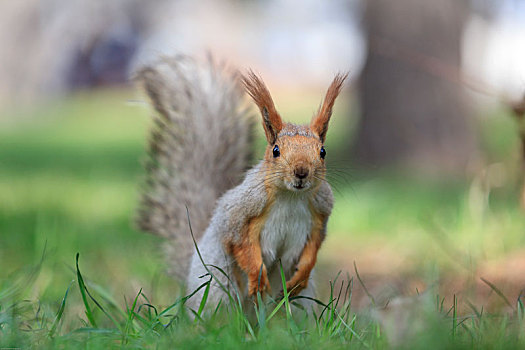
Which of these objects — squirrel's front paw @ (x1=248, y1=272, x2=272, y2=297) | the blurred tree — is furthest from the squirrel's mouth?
the blurred tree

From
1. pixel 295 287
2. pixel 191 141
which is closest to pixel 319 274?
pixel 191 141

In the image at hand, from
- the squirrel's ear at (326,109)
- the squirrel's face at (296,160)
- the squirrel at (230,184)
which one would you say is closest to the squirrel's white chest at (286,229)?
the squirrel at (230,184)

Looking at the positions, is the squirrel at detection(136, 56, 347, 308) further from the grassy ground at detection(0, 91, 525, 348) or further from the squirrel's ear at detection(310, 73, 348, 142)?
the grassy ground at detection(0, 91, 525, 348)

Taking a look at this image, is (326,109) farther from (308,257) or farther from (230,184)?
(230,184)

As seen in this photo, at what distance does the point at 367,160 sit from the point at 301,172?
5009 millimetres

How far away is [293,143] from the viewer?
6.28ft

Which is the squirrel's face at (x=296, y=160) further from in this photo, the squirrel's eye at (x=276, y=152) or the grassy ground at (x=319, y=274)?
the grassy ground at (x=319, y=274)

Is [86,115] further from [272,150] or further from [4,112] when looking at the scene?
[272,150]

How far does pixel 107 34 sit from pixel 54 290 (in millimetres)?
10675

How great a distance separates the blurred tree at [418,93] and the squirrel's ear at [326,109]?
163 inches

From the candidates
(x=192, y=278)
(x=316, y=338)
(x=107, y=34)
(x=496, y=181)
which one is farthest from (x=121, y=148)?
(x=316, y=338)

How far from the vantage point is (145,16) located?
1698cm

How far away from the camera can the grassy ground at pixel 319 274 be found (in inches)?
66.2

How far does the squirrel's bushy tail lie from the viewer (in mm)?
2715
